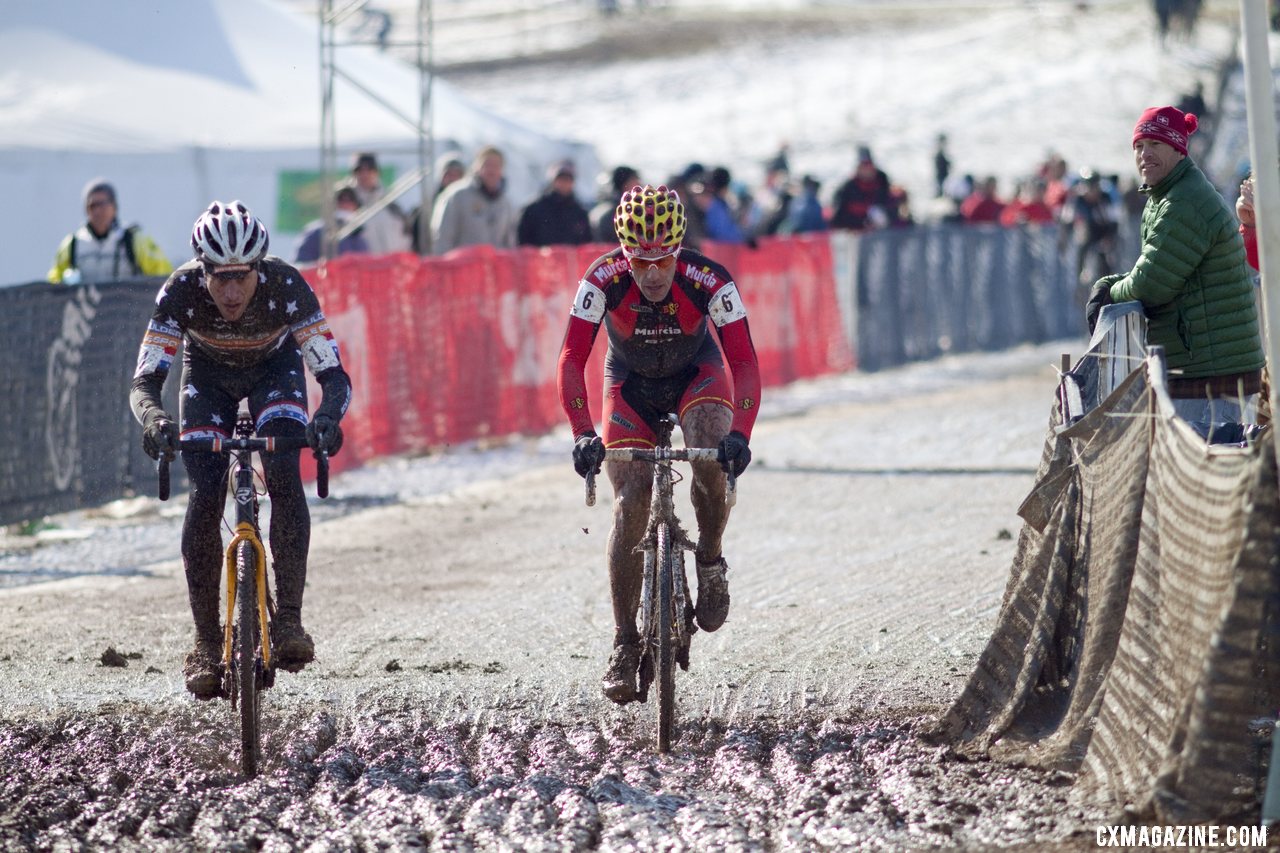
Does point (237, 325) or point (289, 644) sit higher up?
point (237, 325)

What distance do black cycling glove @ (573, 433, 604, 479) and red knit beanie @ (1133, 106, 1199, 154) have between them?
2562 millimetres

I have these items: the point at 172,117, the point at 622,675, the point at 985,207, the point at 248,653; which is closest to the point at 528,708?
the point at 622,675

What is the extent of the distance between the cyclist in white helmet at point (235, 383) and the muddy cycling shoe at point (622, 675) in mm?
1144

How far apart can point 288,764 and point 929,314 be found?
1868cm

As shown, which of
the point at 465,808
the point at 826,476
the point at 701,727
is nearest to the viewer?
the point at 465,808

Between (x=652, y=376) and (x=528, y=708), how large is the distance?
1429 mm

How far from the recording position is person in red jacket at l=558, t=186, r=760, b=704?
22.9 feet

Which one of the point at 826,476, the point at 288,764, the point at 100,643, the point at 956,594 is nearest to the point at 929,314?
the point at 826,476

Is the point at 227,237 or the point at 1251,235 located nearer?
the point at 227,237

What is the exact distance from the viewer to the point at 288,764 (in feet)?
21.3

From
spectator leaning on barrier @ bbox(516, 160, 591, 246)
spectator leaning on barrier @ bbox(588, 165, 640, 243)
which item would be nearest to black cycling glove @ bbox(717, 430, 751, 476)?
spectator leaning on barrier @ bbox(588, 165, 640, 243)

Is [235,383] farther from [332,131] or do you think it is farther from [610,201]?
[332,131]

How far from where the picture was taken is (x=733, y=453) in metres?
6.61

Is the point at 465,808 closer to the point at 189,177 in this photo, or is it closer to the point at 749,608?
the point at 749,608
